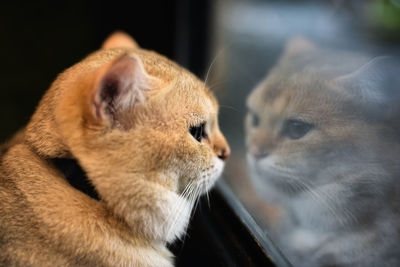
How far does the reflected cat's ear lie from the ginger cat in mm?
555

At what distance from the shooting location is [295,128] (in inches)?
47.6

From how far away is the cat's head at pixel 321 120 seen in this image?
0.96 meters

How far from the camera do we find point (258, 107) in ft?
4.77

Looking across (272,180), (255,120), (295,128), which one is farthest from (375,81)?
(255,120)

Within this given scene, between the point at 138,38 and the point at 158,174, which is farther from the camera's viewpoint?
A: the point at 138,38

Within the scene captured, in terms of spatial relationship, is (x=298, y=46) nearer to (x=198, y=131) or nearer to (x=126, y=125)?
(x=198, y=131)

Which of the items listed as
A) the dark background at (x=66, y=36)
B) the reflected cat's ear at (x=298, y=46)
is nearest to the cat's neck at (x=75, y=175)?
the reflected cat's ear at (x=298, y=46)

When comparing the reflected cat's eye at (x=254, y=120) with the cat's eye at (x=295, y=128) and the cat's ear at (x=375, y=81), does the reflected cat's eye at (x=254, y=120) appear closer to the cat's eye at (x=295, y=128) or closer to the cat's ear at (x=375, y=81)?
the cat's eye at (x=295, y=128)

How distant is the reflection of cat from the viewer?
95 cm

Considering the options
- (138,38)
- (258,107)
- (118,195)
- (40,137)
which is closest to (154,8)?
(138,38)

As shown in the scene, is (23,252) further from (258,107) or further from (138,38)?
(138,38)

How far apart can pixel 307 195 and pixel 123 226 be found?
22.6 inches

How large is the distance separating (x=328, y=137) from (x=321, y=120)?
0.06 m

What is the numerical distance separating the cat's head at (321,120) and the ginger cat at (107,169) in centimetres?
31
